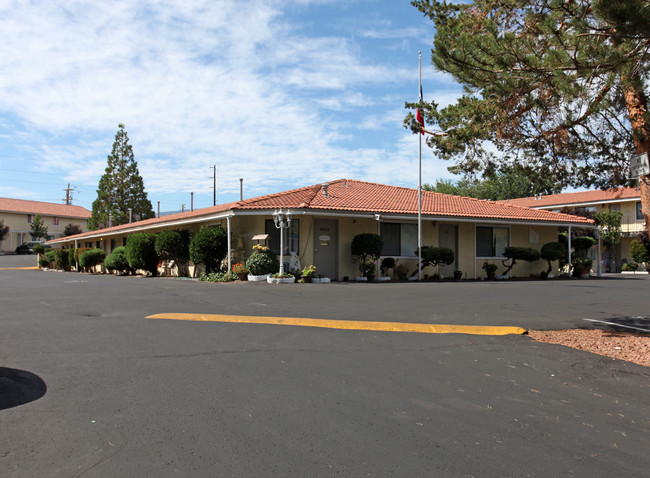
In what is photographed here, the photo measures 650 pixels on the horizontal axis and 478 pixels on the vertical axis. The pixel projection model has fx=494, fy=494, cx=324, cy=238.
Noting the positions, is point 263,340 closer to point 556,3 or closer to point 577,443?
point 577,443

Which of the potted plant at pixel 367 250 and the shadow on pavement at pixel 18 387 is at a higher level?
the potted plant at pixel 367 250

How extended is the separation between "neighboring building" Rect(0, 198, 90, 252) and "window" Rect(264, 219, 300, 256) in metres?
53.8

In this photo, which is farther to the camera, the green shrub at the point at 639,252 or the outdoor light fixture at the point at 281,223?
the green shrub at the point at 639,252

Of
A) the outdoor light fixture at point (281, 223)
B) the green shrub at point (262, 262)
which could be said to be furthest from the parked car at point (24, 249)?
the outdoor light fixture at point (281, 223)

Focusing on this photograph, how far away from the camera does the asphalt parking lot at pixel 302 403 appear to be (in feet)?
11.7

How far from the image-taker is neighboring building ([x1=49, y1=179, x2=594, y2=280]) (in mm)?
19422

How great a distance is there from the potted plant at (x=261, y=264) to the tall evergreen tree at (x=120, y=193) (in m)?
39.5

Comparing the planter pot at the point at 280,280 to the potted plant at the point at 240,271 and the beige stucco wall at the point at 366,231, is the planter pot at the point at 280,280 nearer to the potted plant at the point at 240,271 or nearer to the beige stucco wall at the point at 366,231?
the potted plant at the point at 240,271

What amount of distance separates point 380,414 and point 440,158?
26.8ft

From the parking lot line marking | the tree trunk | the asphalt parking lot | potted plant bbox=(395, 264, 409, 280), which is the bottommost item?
the asphalt parking lot

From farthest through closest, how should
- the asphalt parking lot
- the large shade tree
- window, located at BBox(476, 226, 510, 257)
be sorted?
1. window, located at BBox(476, 226, 510, 257)
2. the large shade tree
3. the asphalt parking lot

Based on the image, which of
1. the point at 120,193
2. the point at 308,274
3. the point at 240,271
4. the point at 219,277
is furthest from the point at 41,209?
the point at 308,274

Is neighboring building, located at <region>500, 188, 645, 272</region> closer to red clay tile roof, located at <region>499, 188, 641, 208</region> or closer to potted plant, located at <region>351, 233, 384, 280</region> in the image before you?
red clay tile roof, located at <region>499, 188, 641, 208</region>

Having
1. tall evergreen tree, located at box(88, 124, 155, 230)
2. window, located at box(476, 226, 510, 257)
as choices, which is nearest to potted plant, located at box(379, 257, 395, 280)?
window, located at box(476, 226, 510, 257)
